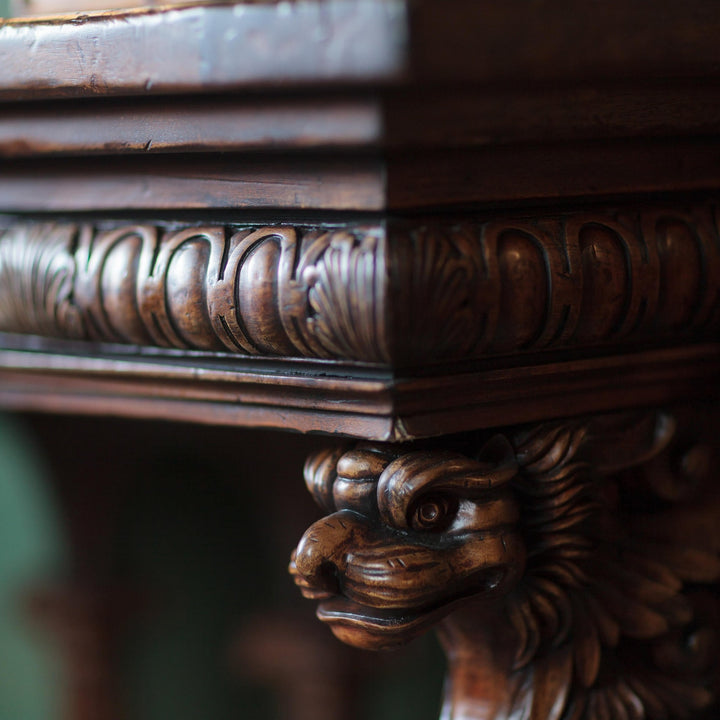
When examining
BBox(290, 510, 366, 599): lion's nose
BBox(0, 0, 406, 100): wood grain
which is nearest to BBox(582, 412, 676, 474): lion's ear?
BBox(290, 510, 366, 599): lion's nose

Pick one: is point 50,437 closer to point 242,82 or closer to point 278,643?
point 278,643

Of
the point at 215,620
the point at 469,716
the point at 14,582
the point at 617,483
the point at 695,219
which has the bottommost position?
the point at 215,620

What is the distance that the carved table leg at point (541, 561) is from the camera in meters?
0.47

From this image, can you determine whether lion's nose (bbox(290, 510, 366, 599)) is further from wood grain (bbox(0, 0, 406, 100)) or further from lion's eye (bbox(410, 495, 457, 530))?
wood grain (bbox(0, 0, 406, 100))

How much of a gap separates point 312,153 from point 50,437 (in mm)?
439

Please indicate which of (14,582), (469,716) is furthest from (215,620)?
(469,716)

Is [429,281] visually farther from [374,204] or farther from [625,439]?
[625,439]

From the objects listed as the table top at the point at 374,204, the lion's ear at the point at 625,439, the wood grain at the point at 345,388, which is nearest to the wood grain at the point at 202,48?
the table top at the point at 374,204

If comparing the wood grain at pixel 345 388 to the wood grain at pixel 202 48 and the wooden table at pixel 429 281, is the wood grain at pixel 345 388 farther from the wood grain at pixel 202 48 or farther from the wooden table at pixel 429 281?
the wood grain at pixel 202 48

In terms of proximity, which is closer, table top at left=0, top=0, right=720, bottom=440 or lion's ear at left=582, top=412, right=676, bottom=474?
table top at left=0, top=0, right=720, bottom=440

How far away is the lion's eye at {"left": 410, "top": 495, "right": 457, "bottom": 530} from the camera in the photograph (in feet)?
1.56

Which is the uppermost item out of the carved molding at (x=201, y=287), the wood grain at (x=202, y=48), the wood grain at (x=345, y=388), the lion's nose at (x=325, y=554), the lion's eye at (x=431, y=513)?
the wood grain at (x=202, y=48)

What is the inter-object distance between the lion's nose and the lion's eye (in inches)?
0.9

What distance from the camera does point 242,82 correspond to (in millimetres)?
411
